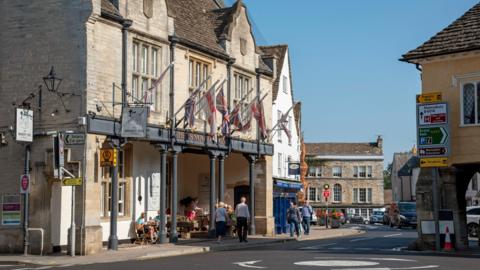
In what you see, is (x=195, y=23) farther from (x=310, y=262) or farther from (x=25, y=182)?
(x=310, y=262)

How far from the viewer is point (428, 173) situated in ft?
85.9

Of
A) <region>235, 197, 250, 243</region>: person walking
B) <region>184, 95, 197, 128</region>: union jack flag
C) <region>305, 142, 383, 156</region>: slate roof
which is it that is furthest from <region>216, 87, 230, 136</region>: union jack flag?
<region>305, 142, 383, 156</region>: slate roof

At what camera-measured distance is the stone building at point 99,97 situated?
24.2 metres

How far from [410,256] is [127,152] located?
11.6 m

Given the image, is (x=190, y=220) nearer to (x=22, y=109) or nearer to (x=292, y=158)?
(x=22, y=109)

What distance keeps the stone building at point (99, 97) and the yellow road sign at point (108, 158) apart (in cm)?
22

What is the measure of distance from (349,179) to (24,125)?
8140 cm

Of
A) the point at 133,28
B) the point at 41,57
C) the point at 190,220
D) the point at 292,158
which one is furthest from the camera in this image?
the point at 292,158

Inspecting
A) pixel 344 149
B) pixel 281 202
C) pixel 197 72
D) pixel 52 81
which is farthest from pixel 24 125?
pixel 344 149

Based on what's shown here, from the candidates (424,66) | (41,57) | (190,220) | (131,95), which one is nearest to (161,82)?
(131,95)

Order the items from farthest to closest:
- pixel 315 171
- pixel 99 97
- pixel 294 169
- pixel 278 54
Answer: pixel 315 171
pixel 278 54
pixel 294 169
pixel 99 97

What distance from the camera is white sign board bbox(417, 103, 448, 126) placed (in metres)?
25.2

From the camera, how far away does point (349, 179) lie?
102 metres

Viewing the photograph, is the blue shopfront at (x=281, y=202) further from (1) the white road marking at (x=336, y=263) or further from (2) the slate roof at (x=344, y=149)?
(2) the slate roof at (x=344, y=149)
